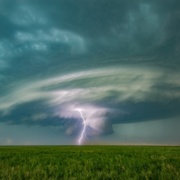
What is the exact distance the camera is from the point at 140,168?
11062 millimetres

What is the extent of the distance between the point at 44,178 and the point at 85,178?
143cm

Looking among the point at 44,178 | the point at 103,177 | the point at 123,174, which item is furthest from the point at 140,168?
the point at 44,178

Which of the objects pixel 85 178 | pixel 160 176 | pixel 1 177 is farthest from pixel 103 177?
pixel 1 177

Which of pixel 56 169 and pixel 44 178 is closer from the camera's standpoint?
pixel 44 178

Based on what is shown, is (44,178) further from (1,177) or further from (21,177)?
(1,177)

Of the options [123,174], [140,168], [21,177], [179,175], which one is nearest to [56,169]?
[21,177]

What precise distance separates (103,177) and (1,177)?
12.2 feet

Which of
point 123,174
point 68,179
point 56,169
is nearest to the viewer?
point 68,179

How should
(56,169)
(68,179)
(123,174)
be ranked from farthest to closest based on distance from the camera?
(56,169) → (123,174) → (68,179)

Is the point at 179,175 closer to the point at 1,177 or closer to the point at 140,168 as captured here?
the point at 140,168

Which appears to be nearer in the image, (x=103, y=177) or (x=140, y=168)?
(x=103, y=177)

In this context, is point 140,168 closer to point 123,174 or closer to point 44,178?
point 123,174

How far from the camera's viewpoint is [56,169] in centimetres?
1078

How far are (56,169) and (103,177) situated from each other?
2.44 m
